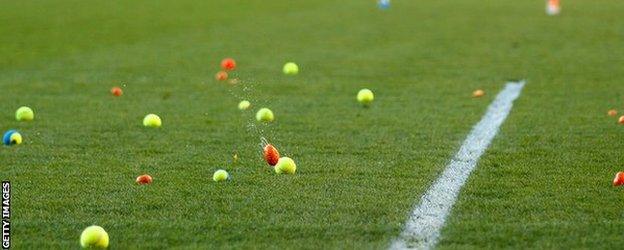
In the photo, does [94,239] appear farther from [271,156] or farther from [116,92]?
[116,92]

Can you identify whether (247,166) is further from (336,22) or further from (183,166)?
(336,22)

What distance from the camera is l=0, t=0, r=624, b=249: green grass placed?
16.3 ft

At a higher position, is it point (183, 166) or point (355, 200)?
point (183, 166)

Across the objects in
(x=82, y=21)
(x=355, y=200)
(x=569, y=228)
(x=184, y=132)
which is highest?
(x=82, y=21)

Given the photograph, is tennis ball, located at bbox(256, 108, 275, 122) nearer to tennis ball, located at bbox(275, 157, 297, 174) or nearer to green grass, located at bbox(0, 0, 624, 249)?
green grass, located at bbox(0, 0, 624, 249)

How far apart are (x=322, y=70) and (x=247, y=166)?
17.6 feet

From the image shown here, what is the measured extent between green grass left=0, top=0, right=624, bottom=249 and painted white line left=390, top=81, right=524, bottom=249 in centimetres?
7

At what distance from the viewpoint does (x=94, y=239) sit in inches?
181

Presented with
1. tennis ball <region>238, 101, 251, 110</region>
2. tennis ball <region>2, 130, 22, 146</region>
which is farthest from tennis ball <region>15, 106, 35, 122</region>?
tennis ball <region>238, 101, 251, 110</region>

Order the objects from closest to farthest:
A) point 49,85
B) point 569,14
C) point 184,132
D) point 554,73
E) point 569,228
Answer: point 569,228, point 184,132, point 49,85, point 554,73, point 569,14

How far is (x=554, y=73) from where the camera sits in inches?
440

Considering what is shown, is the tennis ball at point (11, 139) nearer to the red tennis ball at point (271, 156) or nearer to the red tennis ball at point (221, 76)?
the red tennis ball at point (271, 156)

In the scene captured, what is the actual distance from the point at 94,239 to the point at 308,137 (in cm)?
307

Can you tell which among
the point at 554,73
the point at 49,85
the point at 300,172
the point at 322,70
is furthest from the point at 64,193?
the point at 554,73
